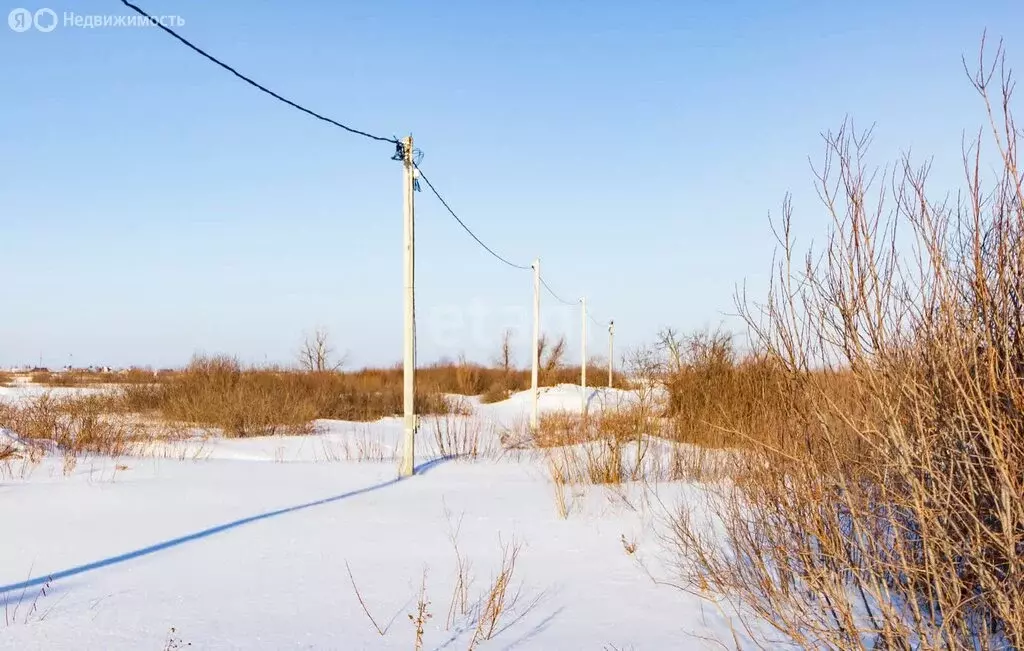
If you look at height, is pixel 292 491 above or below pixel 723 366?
below

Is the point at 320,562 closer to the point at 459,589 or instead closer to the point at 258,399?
the point at 459,589

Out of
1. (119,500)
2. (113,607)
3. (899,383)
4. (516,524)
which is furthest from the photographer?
(119,500)

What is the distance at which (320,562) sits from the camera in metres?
4.52

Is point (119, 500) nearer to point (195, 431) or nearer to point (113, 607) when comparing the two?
point (113, 607)

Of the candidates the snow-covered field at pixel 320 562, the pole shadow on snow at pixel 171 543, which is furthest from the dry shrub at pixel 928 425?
the pole shadow on snow at pixel 171 543

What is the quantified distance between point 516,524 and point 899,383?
3.79 metres

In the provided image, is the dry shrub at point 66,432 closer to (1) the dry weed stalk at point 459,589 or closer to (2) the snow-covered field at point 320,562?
(2) the snow-covered field at point 320,562

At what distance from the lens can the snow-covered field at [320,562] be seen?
11.0 ft

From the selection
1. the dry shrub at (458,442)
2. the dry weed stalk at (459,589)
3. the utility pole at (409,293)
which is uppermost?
the utility pole at (409,293)

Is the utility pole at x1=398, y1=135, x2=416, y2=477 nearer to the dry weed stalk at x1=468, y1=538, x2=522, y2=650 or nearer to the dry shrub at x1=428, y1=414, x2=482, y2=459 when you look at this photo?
the dry shrub at x1=428, y1=414, x2=482, y2=459

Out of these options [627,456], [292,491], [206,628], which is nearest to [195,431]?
[292,491]

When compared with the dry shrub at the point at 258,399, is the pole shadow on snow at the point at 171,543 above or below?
below

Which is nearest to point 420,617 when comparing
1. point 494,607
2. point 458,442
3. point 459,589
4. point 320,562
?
point 494,607

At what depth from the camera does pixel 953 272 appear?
2.37m
